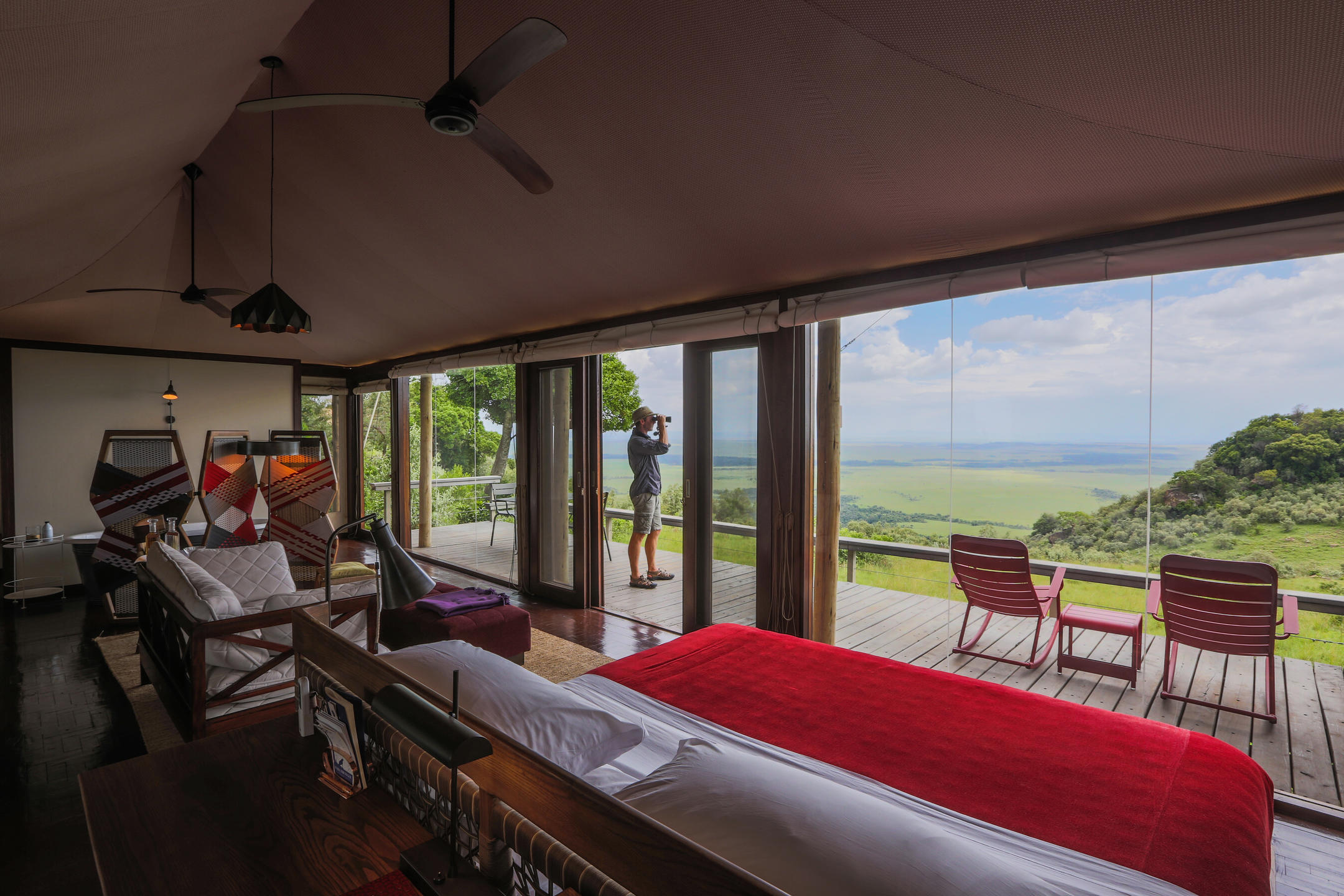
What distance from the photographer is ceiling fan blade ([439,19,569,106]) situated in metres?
1.56

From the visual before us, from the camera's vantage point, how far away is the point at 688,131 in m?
2.65

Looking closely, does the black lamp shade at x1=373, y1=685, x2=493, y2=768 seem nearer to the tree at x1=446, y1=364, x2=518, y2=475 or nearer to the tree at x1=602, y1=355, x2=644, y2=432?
the tree at x1=602, y1=355, x2=644, y2=432

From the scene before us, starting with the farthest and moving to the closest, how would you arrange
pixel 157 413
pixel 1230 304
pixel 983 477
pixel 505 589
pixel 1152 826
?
pixel 157 413 < pixel 505 589 < pixel 983 477 < pixel 1230 304 < pixel 1152 826

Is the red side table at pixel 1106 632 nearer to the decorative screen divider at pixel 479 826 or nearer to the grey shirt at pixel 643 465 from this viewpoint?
the grey shirt at pixel 643 465

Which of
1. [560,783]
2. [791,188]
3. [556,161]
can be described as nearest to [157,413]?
[556,161]

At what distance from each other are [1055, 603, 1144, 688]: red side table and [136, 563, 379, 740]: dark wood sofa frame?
3.57m

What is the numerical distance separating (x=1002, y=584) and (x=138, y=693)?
4.81 meters

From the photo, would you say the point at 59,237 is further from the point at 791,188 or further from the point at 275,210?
the point at 791,188

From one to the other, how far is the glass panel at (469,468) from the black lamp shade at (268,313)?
103 inches

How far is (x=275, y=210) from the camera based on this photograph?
14.9ft

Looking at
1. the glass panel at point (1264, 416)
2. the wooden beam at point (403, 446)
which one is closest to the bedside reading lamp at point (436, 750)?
the glass panel at point (1264, 416)

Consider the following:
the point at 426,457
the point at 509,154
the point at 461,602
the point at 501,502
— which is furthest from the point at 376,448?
the point at 509,154

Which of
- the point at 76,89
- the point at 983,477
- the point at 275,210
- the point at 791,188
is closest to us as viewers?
the point at 76,89

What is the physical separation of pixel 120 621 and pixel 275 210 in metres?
3.32
